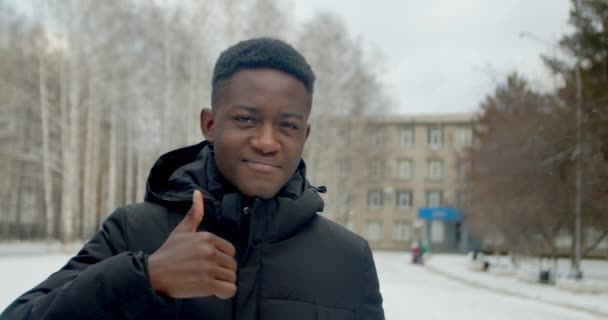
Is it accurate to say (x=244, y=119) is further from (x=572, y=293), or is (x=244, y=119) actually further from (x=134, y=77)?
(x=134, y=77)

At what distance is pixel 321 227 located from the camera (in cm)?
166

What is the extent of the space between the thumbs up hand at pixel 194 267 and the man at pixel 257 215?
0.17m

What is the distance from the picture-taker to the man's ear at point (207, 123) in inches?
65.1

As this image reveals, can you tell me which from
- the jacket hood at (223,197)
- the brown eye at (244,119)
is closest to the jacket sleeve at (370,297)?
the jacket hood at (223,197)

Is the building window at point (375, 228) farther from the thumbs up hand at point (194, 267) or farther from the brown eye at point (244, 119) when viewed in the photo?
the thumbs up hand at point (194, 267)

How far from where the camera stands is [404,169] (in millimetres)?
54250

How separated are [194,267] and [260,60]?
0.58 m

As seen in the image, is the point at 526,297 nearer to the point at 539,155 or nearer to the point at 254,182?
the point at 539,155

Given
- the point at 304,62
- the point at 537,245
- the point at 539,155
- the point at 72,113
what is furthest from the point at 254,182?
the point at 537,245

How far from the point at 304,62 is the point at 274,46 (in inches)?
3.8

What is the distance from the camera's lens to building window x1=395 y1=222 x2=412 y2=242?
53938mm

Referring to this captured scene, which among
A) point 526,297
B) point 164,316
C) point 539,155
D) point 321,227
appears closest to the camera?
point 164,316

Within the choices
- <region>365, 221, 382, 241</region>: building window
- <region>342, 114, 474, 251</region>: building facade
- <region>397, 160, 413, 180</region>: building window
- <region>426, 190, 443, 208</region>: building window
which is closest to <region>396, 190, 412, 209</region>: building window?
<region>342, 114, 474, 251</region>: building facade

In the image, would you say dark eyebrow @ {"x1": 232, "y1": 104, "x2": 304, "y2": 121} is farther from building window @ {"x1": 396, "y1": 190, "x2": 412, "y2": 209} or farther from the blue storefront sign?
building window @ {"x1": 396, "y1": 190, "x2": 412, "y2": 209}
